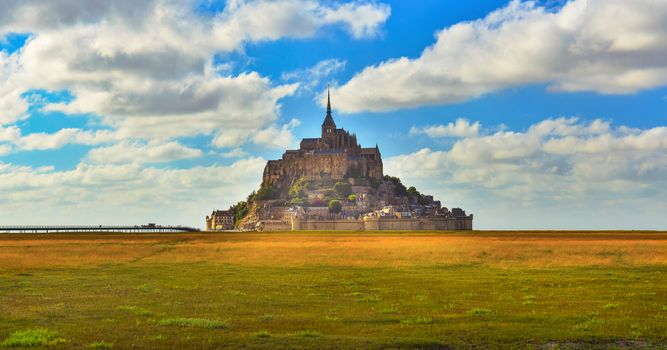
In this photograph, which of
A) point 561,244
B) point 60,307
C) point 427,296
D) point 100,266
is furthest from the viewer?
point 561,244

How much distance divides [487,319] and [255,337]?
8239 millimetres

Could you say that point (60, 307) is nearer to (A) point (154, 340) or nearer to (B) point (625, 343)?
(A) point (154, 340)

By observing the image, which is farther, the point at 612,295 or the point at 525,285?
the point at 525,285

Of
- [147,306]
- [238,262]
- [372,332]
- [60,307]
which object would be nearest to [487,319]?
[372,332]

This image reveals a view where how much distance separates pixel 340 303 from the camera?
1126 inches

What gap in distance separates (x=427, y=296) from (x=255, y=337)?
1255 cm

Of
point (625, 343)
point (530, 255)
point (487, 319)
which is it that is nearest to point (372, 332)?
point (487, 319)

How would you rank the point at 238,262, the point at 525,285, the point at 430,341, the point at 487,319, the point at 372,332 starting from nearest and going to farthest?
the point at 430,341 < the point at 372,332 < the point at 487,319 < the point at 525,285 < the point at 238,262

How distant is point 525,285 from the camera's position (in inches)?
1415

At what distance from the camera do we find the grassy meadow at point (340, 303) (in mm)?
19906

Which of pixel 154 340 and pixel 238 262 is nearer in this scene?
pixel 154 340

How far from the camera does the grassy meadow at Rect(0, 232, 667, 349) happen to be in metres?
19.9

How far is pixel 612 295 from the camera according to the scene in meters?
30.9

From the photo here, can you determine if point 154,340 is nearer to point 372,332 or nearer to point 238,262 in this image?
point 372,332
